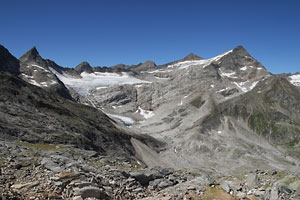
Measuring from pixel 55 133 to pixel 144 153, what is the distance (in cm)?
6150

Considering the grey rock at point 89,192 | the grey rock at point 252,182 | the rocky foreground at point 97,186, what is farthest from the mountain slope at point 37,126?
the grey rock at point 252,182

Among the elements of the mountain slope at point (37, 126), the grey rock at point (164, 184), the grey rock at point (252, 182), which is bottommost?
the grey rock at point (164, 184)

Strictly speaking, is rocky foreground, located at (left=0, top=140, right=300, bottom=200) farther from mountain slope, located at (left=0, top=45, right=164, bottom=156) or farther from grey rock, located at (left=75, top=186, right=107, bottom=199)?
mountain slope, located at (left=0, top=45, right=164, bottom=156)

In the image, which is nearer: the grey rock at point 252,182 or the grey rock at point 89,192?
the grey rock at point 89,192

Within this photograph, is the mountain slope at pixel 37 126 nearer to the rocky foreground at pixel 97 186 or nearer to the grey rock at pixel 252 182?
the rocky foreground at pixel 97 186

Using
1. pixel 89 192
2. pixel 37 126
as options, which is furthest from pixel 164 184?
pixel 37 126

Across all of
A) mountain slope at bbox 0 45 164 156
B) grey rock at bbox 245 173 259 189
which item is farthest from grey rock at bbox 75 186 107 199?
A: mountain slope at bbox 0 45 164 156

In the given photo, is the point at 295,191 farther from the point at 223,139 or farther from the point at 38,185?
the point at 223,139

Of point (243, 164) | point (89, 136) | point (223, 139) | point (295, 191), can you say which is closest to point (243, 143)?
point (223, 139)

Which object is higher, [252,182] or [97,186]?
[97,186]

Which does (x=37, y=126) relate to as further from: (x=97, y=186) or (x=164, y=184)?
(x=97, y=186)

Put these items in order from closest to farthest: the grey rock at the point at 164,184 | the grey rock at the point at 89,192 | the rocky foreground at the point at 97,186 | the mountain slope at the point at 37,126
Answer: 1. the rocky foreground at the point at 97,186
2. the grey rock at the point at 89,192
3. the grey rock at the point at 164,184
4. the mountain slope at the point at 37,126

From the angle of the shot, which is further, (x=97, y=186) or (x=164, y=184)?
(x=164, y=184)

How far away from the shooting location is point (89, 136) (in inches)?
3469
